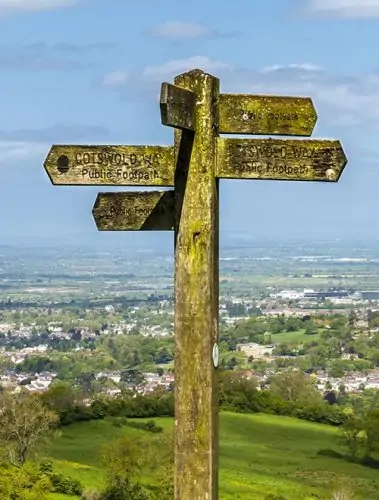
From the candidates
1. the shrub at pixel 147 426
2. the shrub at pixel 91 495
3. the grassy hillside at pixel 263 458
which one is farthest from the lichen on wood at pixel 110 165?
the shrub at pixel 147 426

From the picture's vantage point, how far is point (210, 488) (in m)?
5.65

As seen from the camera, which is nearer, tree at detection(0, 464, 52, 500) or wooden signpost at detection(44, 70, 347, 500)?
wooden signpost at detection(44, 70, 347, 500)

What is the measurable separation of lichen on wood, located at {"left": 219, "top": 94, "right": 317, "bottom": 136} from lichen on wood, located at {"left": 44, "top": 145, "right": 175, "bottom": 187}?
14.3 inches

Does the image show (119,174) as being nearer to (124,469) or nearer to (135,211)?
(135,211)

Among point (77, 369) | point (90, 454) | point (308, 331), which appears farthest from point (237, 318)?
point (90, 454)

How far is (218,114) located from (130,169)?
54 cm

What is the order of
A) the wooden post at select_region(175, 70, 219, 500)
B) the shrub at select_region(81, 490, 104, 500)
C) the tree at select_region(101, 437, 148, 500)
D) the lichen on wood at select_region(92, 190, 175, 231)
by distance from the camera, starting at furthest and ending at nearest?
the tree at select_region(101, 437, 148, 500), the shrub at select_region(81, 490, 104, 500), the lichen on wood at select_region(92, 190, 175, 231), the wooden post at select_region(175, 70, 219, 500)

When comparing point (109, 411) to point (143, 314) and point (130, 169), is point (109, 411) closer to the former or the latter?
point (130, 169)

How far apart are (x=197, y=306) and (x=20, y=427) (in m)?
48.0

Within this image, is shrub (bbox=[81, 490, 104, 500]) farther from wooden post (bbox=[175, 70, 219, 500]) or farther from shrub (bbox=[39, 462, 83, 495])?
wooden post (bbox=[175, 70, 219, 500])

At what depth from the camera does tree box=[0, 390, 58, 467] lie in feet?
171

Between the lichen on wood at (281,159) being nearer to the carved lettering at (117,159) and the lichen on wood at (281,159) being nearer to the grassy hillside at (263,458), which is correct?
the carved lettering at (117,159)

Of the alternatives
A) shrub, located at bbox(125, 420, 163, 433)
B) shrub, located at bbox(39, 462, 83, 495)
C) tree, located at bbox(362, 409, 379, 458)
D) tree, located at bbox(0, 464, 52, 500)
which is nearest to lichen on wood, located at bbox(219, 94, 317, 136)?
tree, located at bbox(0, 464, 52, 500)

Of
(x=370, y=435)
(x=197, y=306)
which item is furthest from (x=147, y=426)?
(x=197, y=306)
